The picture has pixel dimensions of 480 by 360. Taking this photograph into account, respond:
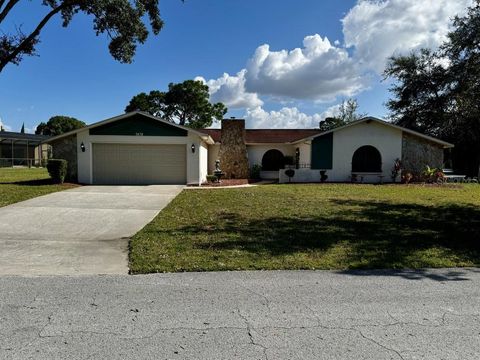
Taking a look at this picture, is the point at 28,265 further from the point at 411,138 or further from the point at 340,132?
the point at 411,138

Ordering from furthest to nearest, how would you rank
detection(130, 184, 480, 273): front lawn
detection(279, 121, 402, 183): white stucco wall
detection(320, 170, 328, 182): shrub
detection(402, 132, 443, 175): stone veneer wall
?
detection(402, 132, 443, 175): stone veneer wall
detection(279, 121, 402, 183): white stucco wall
detection(320, 170, 328, 182): shrub
detection(130, 184, 480, 273): front lawn

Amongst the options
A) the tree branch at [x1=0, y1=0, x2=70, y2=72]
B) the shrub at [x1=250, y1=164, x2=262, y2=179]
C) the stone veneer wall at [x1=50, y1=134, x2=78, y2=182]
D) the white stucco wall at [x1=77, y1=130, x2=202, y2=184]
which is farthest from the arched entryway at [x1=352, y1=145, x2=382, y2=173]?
the tree branch at [x1=0, y1=0, x2=70, y2=72]

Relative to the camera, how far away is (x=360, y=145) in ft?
73.6

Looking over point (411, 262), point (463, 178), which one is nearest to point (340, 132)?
point (463, 178)

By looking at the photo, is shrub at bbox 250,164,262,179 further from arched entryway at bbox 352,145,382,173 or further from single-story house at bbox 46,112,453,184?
arched entryway at bbox 352,145,382,173

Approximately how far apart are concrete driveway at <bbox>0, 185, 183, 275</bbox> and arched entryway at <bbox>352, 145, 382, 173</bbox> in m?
13.5

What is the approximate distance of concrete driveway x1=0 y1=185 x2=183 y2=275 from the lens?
17.7 ft

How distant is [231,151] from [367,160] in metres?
8.59

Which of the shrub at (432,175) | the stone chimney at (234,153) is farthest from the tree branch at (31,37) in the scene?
the shrub at (432,175)

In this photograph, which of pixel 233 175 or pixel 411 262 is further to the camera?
pixel 233 175

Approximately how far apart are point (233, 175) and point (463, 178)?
1486cm

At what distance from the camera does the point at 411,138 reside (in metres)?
22.8

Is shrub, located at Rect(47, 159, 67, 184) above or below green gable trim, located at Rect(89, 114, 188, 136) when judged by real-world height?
below

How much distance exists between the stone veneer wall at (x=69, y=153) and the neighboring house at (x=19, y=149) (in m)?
23.7
